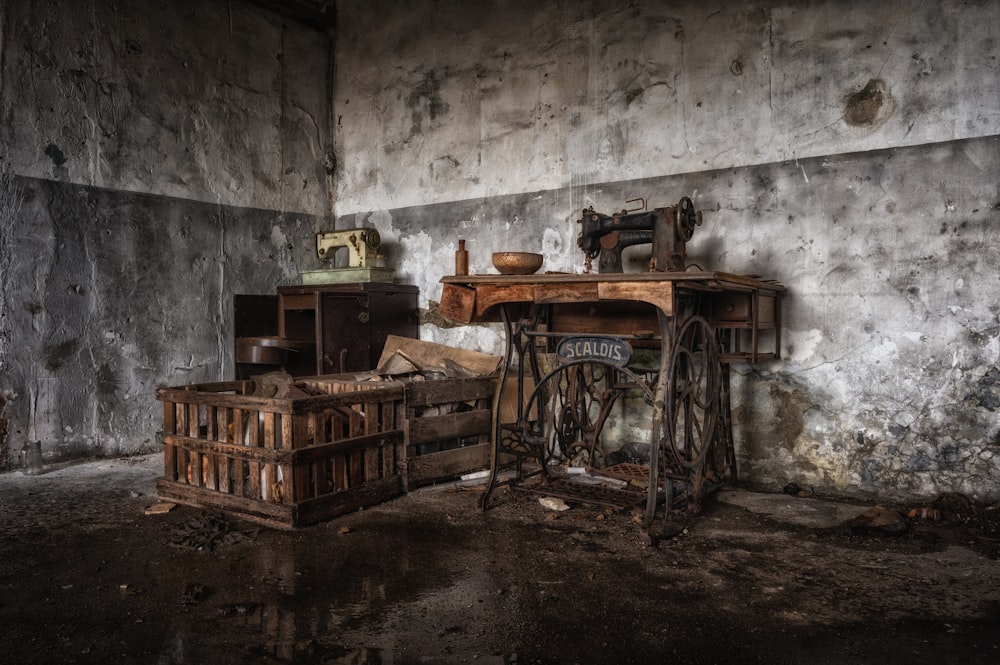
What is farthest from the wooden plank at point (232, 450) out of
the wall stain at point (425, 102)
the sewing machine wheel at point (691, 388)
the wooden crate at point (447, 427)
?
the wall stain at point (425, 102)

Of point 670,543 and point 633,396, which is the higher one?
point 633,396

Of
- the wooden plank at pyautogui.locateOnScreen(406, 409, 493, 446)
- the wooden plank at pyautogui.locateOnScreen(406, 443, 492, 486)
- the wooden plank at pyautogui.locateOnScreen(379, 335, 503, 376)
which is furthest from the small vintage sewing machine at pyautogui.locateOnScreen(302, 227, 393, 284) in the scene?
the wooden plank at pyautogui.locateOnScreen(406, 443, 492, 486)

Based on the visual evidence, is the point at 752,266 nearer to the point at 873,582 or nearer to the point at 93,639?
the point at 873,582

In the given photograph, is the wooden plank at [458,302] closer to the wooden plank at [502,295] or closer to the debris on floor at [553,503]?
the wooden plank at [502,295]

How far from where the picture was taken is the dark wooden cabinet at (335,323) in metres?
5.00

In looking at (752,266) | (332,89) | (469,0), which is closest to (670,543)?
(752,266)

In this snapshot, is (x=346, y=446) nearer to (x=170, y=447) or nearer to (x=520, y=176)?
(x=170, y=447)

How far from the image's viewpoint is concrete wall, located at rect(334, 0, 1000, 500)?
358 centimetres

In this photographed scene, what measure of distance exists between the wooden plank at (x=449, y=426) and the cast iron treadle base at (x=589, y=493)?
1.72ft

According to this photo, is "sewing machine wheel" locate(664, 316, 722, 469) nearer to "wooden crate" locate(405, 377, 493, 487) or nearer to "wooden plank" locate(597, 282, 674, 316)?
"wooden plank" locate(597, 282, 674, 316)

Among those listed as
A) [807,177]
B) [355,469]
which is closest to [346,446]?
[355,469]

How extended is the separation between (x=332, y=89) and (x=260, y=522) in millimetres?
4128

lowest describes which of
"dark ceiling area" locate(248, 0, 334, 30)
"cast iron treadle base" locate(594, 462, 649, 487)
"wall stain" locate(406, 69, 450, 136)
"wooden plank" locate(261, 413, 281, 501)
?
"cast iron treadle base" locate(594, 462, 649, 487)

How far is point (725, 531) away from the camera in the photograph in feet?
11.0
